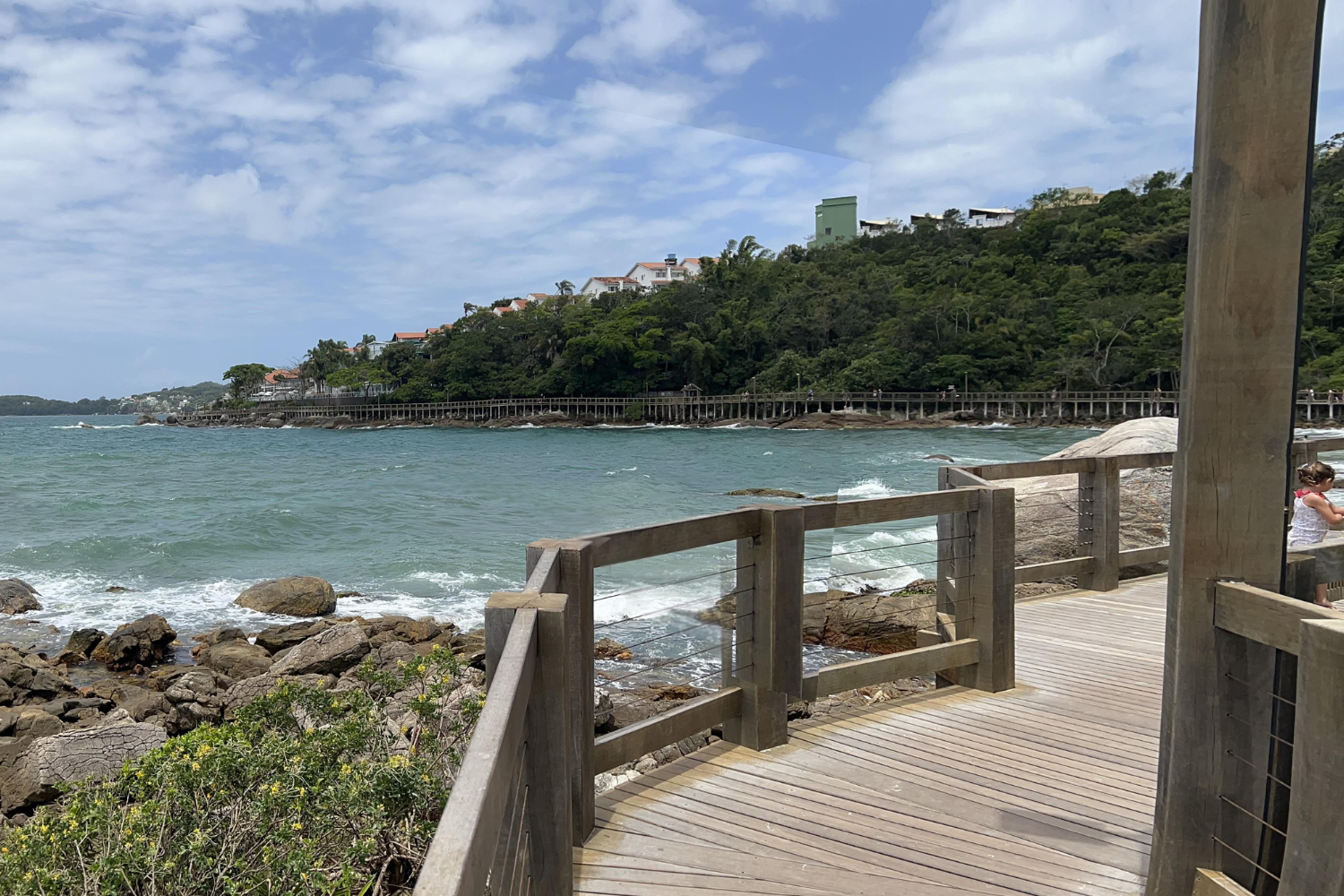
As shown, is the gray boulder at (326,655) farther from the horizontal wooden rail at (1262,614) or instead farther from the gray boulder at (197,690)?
the horizontal wooden rail at (1262,614)

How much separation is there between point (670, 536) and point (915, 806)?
123 centimetres

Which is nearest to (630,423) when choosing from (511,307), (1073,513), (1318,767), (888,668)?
(511,307)

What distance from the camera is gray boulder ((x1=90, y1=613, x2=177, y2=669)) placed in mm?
9430

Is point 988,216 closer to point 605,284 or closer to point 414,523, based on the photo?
point 605,284

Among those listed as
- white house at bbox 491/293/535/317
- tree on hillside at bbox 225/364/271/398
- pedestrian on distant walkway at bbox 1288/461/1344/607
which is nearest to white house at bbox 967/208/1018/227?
white house at bbox 491/293/535/317

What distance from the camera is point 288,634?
10.1 meters

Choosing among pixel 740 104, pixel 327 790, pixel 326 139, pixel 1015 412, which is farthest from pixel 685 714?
pixel 1015 412

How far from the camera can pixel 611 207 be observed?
9.14 meters

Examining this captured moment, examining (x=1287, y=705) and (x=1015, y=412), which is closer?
(x=1287, y=705)

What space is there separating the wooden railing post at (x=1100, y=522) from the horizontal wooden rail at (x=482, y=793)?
505cm

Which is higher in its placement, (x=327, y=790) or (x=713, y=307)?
(x=713, y=307)

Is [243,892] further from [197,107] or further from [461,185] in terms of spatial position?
[461,185]

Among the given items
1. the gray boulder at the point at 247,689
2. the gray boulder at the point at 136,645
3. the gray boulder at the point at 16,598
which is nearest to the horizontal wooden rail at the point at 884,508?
the gray boulder at the point at 247,689

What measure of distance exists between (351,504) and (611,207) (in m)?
17.6
